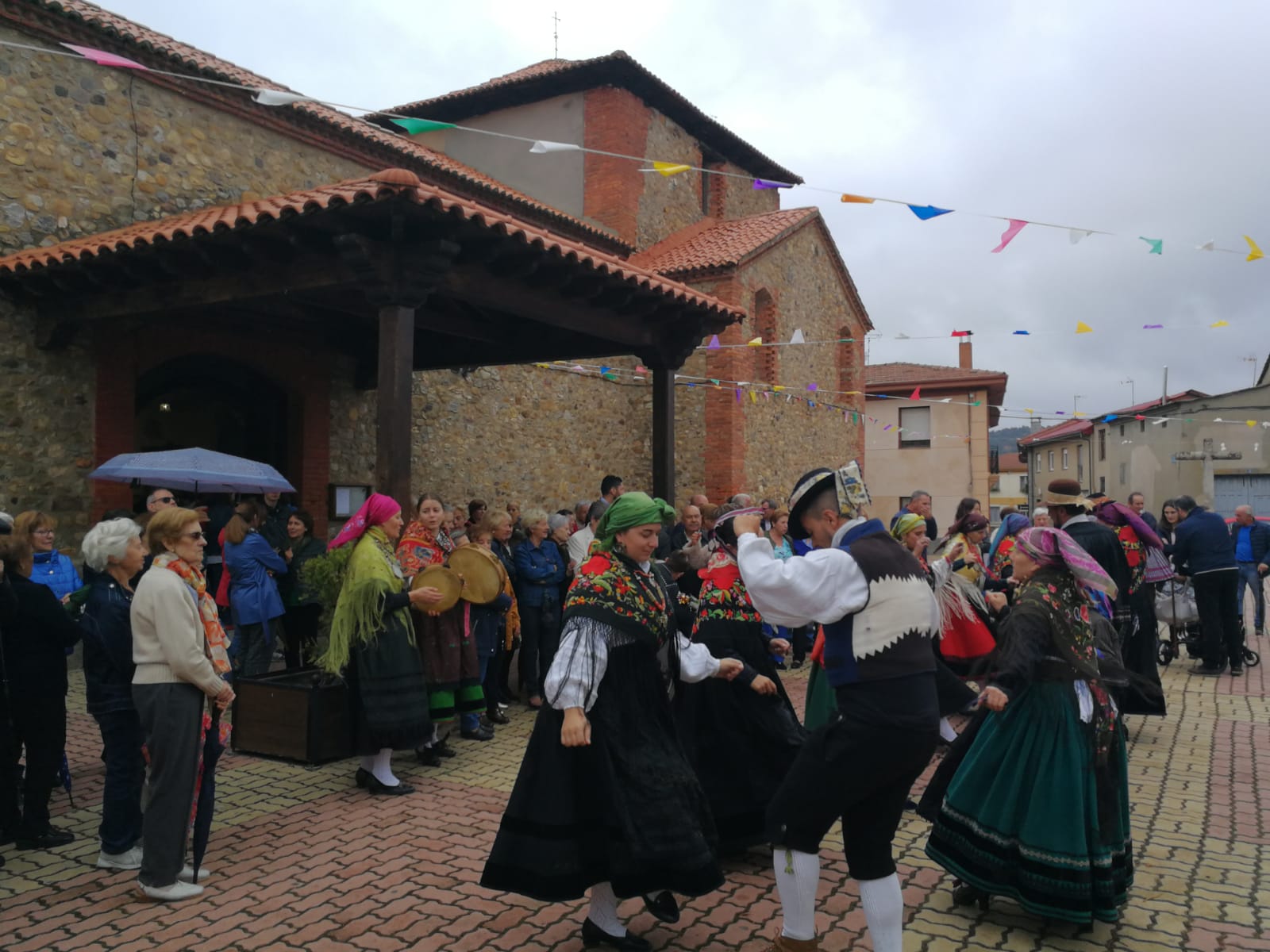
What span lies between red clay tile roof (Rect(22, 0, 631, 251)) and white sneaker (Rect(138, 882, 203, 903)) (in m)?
8.30

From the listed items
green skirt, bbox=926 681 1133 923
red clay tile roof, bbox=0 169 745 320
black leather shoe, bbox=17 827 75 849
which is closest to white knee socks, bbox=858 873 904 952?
green skirt, bbox=926 681 1133 923

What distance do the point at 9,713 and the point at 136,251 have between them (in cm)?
434

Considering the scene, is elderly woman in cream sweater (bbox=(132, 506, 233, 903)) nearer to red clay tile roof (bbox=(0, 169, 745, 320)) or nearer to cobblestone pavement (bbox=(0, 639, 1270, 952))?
cobblestone pavement (bbox=(0, 639, 1270, 952))

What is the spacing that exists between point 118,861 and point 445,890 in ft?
5.28

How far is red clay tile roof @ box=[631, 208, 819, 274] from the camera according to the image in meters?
17.6

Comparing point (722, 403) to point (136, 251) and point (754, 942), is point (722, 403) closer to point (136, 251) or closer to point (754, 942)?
point (136, 251)

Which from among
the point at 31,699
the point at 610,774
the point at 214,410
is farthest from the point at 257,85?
the point at 610,774

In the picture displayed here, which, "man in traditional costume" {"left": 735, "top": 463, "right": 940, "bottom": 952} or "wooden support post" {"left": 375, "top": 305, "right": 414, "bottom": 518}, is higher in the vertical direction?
"wooden support post" {"left": 375, "top": 305, "right": 414, "bottom": 518}

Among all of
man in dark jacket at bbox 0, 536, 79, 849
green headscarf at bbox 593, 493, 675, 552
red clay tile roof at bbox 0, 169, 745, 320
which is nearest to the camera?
green headscarf at bbox 593, 493, 675, 552

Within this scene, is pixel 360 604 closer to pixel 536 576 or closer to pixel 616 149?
pixel 536 576

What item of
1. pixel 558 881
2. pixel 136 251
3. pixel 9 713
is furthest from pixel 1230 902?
pixel 136 251

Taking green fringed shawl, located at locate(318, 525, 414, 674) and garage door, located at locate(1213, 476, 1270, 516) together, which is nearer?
green fringed shawl, located at locate(318, 525, 414, 674)

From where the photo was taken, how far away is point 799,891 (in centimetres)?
308

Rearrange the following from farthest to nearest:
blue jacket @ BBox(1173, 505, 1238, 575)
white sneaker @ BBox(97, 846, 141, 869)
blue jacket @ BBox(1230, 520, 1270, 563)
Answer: blue jacket @ BBox(1230, 520, 1270, 563), blue jacket @ BBox(1173, 505, 1238, 575), white sneaker @ BBox(97, 846, 141, 869)
